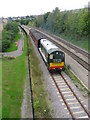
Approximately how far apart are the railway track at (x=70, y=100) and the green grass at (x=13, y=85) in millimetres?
3734

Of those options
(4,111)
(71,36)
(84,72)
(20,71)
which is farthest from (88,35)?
(4,111)

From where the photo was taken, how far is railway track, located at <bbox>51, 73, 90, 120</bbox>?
12.1 meters

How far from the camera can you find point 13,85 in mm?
16969

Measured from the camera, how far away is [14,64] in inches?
979

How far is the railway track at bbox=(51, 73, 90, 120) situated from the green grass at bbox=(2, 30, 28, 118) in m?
3.73

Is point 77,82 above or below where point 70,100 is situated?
above

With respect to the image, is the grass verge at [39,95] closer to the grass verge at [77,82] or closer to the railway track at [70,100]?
the railway track at [70,100]

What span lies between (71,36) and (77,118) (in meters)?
39.4

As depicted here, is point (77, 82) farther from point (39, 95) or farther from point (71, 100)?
point (39, 95)

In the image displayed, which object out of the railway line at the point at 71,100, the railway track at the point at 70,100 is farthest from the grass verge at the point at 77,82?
the railway track at the point at 70,100

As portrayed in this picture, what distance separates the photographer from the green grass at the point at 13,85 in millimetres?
12379

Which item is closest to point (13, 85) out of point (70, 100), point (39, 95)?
point (39, 95)

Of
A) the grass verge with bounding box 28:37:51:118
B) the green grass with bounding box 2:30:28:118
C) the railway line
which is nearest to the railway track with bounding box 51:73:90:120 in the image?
the railway line

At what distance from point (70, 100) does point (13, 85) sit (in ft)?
20.4
